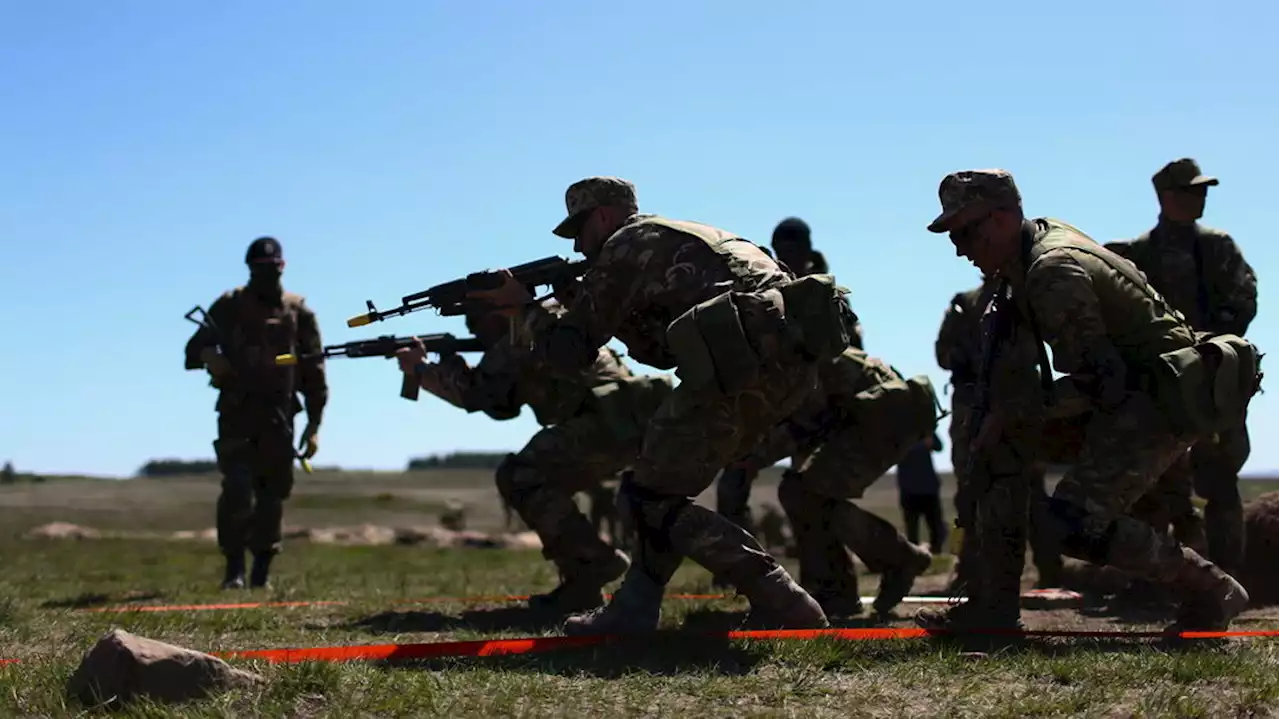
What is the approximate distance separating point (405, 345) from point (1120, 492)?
494 cm

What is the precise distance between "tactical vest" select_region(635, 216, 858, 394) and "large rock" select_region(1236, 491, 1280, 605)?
4.08 m

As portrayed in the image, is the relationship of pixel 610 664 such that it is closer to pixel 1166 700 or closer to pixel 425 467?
pixel 1166 700

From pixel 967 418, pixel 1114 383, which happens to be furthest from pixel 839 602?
pixel 1114 383

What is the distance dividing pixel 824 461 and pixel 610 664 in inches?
115

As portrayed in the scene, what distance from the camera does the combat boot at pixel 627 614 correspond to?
250 inches

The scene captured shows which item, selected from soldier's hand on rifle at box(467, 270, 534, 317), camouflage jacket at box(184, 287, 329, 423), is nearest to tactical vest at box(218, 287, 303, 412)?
camouflage jacket at box(184, 287, 329, 423)

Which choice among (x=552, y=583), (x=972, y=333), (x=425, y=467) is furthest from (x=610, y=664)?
(x=425, y=467)

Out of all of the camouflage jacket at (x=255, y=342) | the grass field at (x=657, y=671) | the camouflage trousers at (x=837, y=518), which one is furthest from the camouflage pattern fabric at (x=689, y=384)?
the camouflage jacket at (x=255, y=342)

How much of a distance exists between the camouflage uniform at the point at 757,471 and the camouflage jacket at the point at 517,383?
1.37 metres

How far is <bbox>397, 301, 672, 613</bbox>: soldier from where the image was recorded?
26.3ft

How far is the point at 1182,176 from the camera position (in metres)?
8.80

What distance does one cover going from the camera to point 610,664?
A: 18.2 feet

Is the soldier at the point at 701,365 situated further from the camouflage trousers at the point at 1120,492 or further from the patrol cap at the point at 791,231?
the patrol cap at the point at 791,231

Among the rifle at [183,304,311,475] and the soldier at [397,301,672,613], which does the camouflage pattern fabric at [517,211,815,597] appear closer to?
the soldier at [397,301,672,613]
